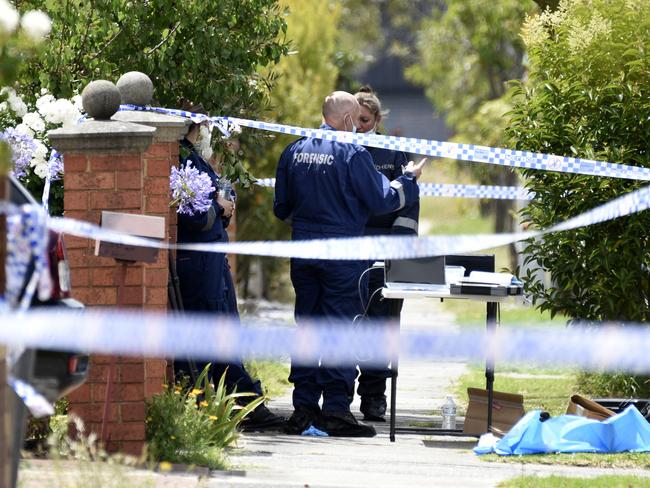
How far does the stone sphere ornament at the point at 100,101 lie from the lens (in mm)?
7461

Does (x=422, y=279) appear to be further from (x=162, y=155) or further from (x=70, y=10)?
(x=70, y=10)

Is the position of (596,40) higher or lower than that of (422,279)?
higher

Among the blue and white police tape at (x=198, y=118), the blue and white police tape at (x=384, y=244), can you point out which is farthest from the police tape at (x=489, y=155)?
the blue and white police tape at (x=384, y=244)

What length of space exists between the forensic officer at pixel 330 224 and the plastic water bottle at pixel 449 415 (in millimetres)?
522

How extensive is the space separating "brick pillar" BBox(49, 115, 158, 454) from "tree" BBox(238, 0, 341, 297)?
9.33 metres

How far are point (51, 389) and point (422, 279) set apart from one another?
3.50 metres

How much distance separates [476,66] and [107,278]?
22.9 m

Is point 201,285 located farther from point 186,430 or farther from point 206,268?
point 186,430

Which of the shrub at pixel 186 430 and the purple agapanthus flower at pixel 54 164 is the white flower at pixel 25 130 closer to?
the purple agapanthus flower at pixel 54 164

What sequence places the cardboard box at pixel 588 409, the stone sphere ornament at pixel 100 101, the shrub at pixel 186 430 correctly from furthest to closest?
the cardboard box at pixel 588 409 < the stone sphere ornament at pixel 100 101 < the shrub at pixel 186 430

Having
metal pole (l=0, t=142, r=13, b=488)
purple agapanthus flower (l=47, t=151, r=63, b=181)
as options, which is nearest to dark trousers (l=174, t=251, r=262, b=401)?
purple agapanthus flower (l=47, t=151, r=63, b=181)

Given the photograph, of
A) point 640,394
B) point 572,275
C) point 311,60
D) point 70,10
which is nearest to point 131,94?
point 70,10

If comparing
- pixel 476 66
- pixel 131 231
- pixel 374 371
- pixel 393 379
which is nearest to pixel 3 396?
pixel 131 231

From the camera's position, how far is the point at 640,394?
10391 mm
